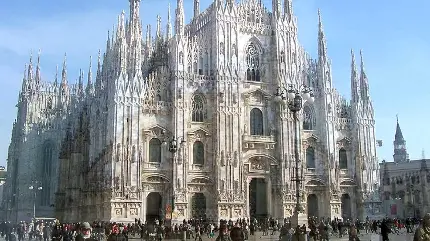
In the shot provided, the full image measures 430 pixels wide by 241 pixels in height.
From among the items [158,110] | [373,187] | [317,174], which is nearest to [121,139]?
[158,110]

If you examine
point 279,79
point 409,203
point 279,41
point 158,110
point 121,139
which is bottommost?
point 409,203

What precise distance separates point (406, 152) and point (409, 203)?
57421 millimetres

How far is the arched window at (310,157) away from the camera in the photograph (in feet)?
174

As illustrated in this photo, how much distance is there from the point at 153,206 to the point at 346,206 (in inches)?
839

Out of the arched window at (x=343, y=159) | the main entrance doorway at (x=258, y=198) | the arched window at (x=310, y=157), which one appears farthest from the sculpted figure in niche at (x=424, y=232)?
the arched window at (x=343, y=159)

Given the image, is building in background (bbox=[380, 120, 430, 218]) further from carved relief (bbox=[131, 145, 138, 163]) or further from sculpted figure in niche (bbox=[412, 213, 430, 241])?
sculpted figure in niche (bbox=[412, 213, 430, 241])

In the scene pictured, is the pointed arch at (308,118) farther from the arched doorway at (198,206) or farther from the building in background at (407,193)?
the building in background at (407,193)

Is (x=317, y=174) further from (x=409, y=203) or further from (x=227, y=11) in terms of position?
(x=409, y=203)

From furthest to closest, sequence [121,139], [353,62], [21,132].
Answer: [21,132], [353,62], [121,139]

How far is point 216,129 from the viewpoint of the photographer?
48.3 m

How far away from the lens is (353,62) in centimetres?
5756

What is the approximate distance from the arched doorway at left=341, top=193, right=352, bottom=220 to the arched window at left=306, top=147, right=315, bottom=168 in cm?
499

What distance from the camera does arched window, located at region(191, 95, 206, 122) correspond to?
48938 millimetres

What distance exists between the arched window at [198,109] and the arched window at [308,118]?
11.5m
